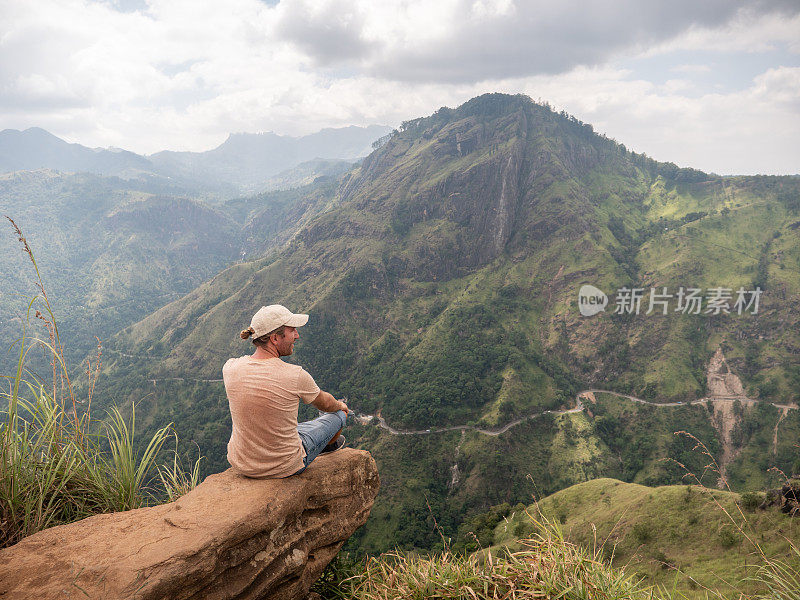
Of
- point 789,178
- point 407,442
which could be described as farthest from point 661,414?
point 789,178

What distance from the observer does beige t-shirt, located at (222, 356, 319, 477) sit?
4379 mm

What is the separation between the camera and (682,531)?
31.0 metres

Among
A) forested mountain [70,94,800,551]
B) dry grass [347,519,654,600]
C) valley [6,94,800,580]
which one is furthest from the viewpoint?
forested mountain [70,94,800,551]

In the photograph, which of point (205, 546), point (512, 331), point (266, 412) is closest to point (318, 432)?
point (266, 412)

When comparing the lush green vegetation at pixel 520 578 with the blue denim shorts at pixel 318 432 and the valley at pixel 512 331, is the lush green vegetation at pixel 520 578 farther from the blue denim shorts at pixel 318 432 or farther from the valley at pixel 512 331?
the valley at pixel 512 331

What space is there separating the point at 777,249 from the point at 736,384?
180ft

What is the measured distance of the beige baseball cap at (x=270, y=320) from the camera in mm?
4574

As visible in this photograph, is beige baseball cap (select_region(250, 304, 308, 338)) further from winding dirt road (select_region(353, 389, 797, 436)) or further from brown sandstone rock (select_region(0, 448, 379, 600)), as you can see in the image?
winding dirt road (select_region(353, 389, 797, 436))

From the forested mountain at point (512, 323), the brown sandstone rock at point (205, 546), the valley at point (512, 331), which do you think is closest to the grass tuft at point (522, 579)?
the brown sandstone rock at point (205, 546)

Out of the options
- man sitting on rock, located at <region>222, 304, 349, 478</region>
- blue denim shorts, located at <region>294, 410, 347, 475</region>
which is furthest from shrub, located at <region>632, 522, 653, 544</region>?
man sitting on rock, located at <region>222, 304, 349, 478</region>

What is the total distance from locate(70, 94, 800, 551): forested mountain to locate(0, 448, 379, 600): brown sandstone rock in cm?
7034

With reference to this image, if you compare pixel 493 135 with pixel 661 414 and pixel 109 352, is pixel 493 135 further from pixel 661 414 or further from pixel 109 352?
pixel 109 352

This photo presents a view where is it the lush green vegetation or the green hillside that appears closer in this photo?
the lush green vegetation

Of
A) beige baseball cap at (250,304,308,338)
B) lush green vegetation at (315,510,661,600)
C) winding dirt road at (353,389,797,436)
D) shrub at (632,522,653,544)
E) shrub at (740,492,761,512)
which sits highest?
beige baseball cap at (250,304,308,338)
